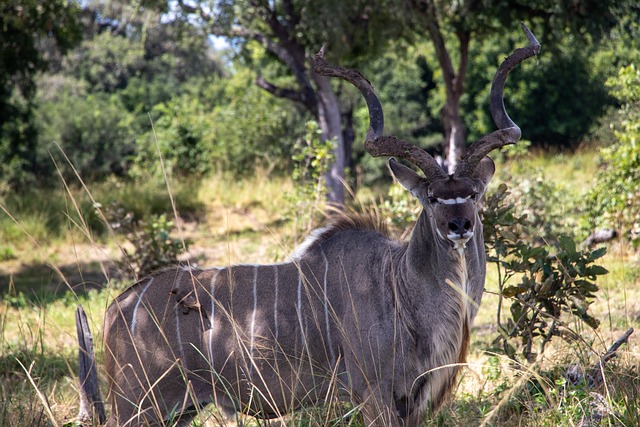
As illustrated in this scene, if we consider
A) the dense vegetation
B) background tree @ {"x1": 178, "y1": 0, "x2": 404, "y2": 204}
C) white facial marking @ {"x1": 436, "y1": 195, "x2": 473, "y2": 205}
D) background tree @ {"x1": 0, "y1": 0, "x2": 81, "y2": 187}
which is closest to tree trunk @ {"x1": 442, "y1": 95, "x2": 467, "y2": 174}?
the dense vegetation

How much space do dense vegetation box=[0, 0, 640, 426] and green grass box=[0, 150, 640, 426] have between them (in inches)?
1.2

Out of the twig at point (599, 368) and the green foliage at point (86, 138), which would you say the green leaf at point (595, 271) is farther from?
the green foliage at point (86, 138)

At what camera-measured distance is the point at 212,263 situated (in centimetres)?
855

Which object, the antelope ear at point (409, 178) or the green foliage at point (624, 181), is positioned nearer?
the antelope ear at point (409, 178)

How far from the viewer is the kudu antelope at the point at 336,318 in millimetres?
2879

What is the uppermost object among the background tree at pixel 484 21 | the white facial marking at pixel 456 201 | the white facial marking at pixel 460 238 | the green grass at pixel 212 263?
the background tree at pixel 484 21

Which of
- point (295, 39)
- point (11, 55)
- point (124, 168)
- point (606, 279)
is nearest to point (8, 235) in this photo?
point (11, 55)

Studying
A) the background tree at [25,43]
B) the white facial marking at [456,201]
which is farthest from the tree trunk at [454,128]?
the white facial marking at [456,201]

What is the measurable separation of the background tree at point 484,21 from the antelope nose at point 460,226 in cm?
721

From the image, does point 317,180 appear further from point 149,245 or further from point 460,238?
point 460,238

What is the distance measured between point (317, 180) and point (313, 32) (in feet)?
7.99

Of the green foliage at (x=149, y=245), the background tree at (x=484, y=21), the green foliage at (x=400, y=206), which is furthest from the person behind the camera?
the background tree at (x=484, y=21)

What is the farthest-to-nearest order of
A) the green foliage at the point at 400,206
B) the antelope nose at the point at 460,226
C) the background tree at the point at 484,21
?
the background tree at the point at 484,21 < the green foliage at the point at 400,206 < the antelope nose at the point at 460,226

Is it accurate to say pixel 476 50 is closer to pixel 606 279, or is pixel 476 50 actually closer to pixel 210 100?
pixel 210 100
